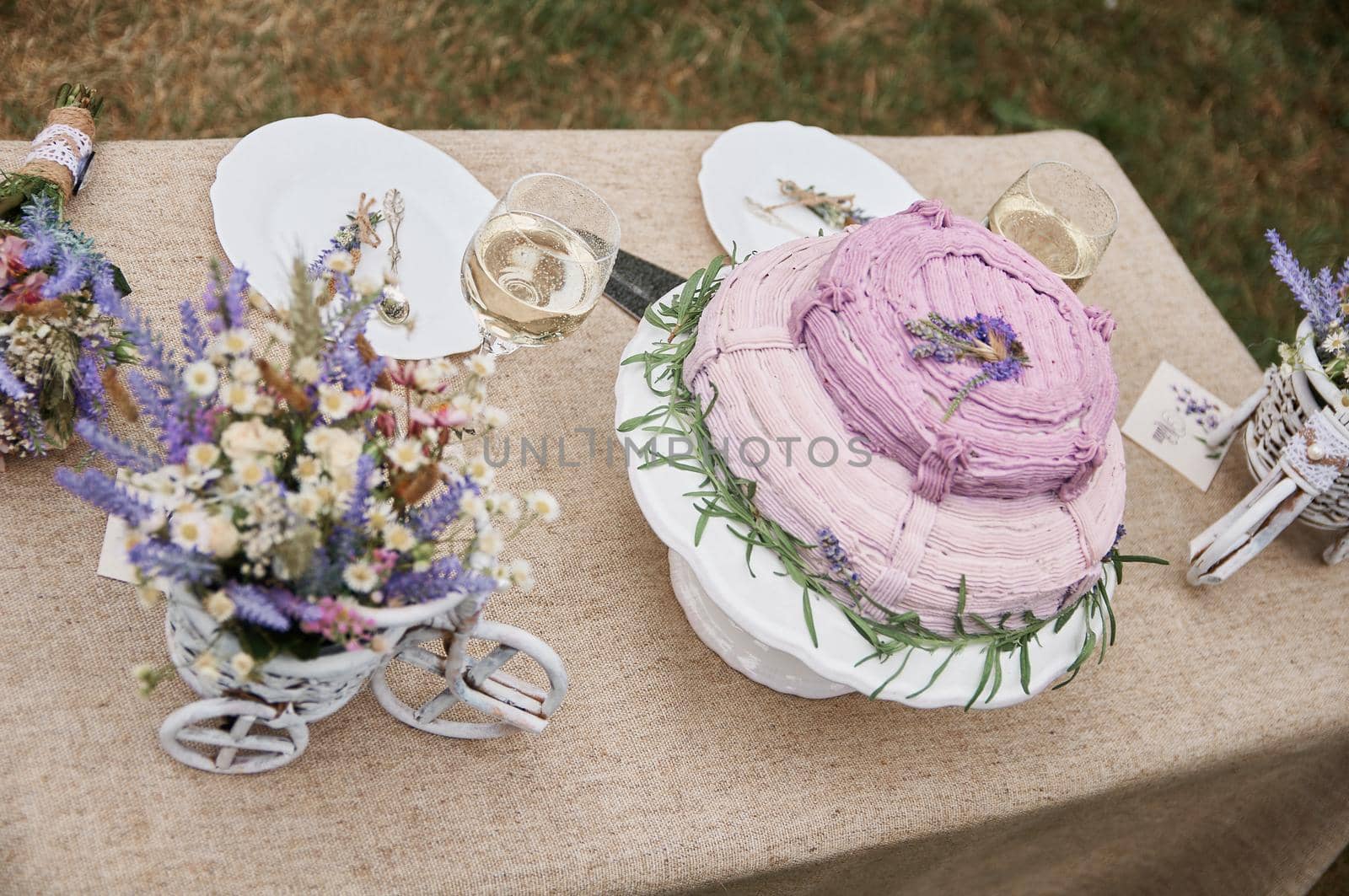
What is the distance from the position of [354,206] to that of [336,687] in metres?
0.77

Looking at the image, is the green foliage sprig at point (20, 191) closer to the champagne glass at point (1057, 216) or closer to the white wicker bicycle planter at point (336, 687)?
the white wicker bicycle planter at point (336, 687)

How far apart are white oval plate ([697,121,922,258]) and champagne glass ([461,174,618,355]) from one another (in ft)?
A: 1.35

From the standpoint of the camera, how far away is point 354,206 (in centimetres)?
148

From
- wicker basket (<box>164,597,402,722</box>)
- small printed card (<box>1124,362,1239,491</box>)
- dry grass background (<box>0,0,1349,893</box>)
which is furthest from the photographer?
dry grass background (<box>0,0,1349,893</box>)

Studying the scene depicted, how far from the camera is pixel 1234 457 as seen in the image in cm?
183

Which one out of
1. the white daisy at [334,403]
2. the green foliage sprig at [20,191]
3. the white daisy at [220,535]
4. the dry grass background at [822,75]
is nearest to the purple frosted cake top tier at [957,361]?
the white daisy at [334,403]

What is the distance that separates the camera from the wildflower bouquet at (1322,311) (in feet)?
4.90

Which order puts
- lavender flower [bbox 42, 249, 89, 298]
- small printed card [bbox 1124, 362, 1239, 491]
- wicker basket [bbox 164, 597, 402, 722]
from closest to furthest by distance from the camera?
1. wicker basket [bbox 164, 597, 402, 722]
2. lavender flower [bbox 42, 249, 89, 298]
3. small printed card [bbox 1124, 362, 1239, 491]

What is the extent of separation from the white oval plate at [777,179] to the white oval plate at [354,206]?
39 centimetres

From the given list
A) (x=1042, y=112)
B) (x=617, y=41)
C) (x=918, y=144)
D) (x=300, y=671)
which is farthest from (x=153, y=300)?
(x=1042, y=112)

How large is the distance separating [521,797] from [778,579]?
384 mm

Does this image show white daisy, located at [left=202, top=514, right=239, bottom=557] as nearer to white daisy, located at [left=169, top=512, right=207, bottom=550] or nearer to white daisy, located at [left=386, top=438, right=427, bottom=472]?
white daisy, located at [left=169, top=512, right=207, bottom=550]

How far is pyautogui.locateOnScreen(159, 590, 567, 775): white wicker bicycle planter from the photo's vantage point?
906 mm

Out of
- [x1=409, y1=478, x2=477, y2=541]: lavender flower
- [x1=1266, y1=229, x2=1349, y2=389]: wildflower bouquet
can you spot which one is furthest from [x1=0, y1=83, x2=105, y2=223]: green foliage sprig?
[x1=1266, y1=229, x2=1349, y2=389]: wildflower bouquet
